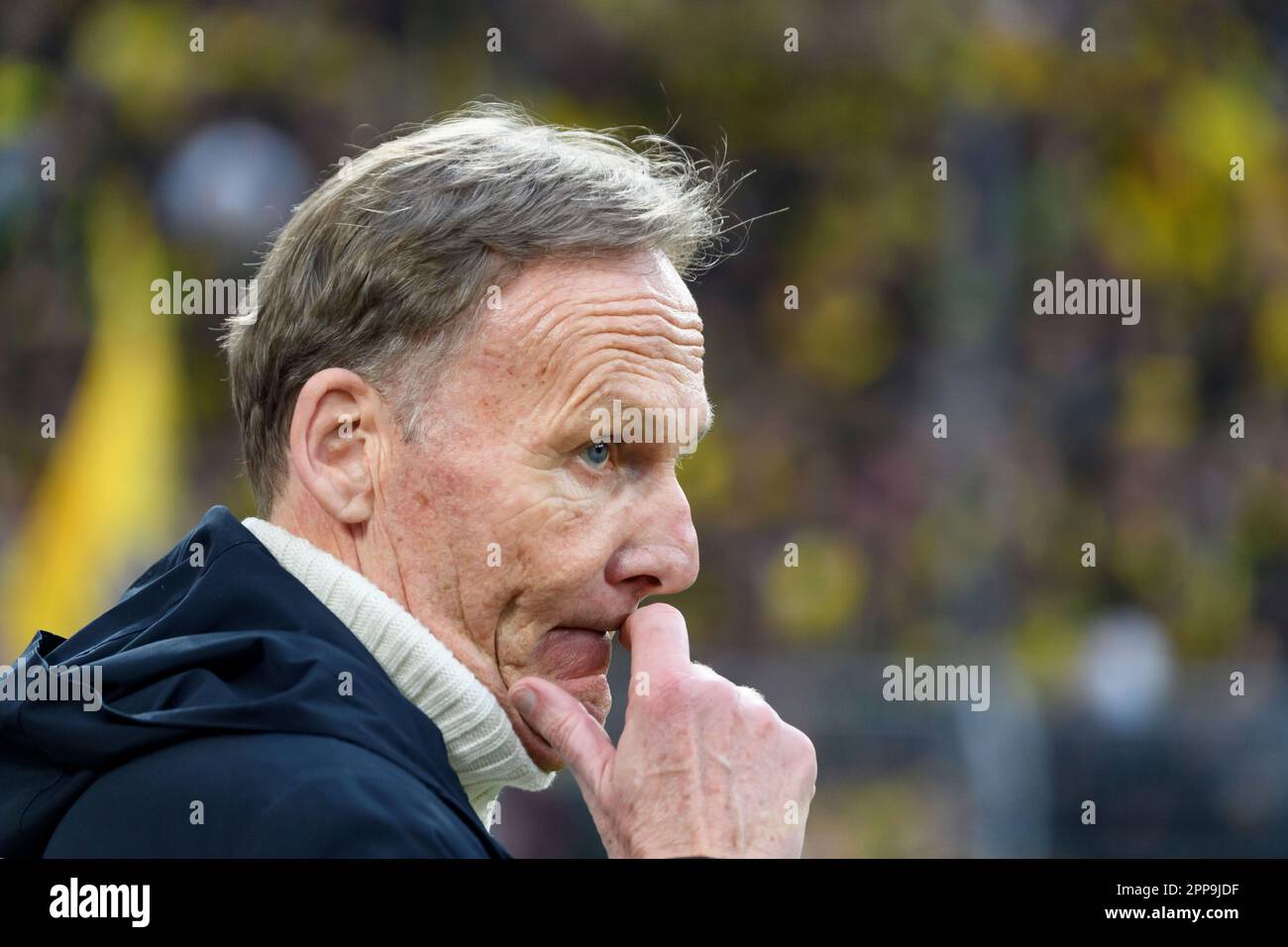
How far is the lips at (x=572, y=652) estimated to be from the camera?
256 centimetres

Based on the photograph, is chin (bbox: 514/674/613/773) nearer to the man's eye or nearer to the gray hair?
the man's eye

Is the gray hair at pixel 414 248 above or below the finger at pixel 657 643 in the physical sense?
above

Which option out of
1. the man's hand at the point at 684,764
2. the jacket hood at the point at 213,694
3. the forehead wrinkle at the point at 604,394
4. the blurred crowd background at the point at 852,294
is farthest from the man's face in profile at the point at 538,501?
the blurred crowd background at the point at 852,294

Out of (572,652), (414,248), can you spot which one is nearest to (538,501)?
(572,652)

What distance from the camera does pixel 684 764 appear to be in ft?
7.52

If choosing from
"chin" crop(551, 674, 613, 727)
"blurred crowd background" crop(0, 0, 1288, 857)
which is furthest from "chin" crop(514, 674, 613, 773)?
"blurred crowd background" crop(0, 0, 1288, 857)

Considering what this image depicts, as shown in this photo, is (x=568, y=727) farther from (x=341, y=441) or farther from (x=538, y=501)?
(x=341, y=441)

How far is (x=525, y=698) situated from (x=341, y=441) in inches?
19.2

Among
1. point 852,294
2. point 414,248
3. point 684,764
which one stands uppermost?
point 852,294

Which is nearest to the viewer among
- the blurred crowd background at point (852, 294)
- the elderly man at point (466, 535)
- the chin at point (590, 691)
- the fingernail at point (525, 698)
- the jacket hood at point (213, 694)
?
the jacket hood at point (213, 694)

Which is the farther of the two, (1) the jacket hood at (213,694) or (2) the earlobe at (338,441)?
(2) the earlobe at (338,441)

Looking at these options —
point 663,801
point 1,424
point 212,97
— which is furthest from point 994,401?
point 663,801

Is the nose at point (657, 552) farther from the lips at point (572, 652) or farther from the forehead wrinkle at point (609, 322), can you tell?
the forehead wrinkle at point (609, 322)
